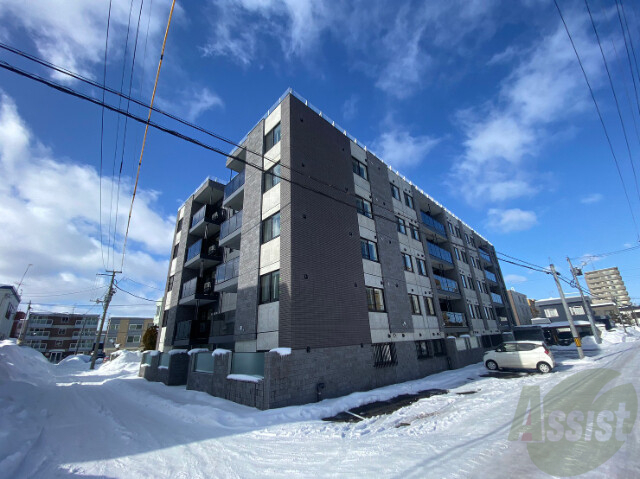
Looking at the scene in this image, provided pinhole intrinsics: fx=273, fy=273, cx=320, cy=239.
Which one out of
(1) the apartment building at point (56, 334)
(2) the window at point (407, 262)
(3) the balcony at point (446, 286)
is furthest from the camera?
(1) the apartment building at point (56, 334)

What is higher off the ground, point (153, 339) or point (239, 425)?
point (153, 339)

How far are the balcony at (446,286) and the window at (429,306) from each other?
2.08 metres

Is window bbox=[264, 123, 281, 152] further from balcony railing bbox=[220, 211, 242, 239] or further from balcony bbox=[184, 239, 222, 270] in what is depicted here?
balcony bbox=[184, 239, 222, 270]

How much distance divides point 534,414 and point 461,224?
2919 centimetres

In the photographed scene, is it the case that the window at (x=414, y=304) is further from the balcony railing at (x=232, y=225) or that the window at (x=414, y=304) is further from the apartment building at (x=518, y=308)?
the apartment building at (x=518, y=308)

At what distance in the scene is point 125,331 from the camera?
78812mm

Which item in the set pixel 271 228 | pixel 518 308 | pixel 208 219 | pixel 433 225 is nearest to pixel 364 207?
pixel 271 228

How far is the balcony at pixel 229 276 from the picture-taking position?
1617 cm

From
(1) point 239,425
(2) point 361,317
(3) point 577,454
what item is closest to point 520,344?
(2) point 361,317

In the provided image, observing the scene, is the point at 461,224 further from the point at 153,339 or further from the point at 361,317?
the point at 153,339

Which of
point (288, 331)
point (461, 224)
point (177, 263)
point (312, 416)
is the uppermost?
point (461, 224)

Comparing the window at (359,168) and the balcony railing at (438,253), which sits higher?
the window at (359,168)

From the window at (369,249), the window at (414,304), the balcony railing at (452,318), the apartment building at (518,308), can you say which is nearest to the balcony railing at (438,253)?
the balcony railing at (452,318)

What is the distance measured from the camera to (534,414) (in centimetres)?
769
